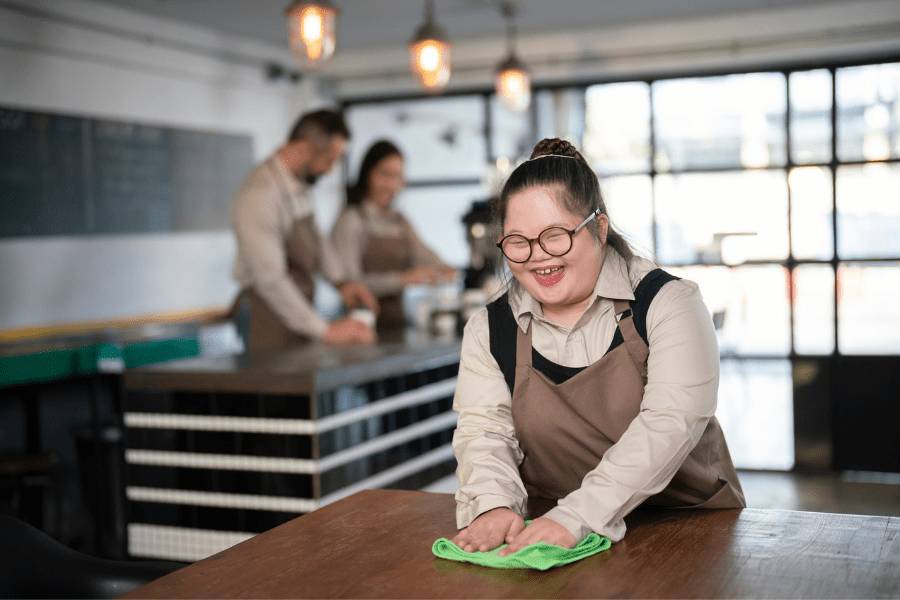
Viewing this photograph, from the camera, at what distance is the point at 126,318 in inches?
202

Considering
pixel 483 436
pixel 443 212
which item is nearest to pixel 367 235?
pixel 443 212

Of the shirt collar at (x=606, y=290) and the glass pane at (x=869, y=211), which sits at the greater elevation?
the glass pane at (x=869, y=211)

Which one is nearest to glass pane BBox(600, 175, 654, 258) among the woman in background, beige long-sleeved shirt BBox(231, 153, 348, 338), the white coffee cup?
the woman in background

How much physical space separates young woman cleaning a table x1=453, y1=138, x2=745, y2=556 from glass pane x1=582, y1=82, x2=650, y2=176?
179 inches

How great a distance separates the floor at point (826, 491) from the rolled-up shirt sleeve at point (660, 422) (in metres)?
3.30

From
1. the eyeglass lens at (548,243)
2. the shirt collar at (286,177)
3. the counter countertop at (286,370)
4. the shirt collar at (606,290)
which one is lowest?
the counter countertop at (286,370)

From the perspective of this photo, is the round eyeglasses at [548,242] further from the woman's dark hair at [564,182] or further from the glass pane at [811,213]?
the glass pane at [811,213]

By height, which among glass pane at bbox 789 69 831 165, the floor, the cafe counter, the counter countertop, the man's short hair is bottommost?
the floor

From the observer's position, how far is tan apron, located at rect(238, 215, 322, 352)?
3.67 metres

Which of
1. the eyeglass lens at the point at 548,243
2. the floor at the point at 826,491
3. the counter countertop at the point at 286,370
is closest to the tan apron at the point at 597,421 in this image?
the eyeglass lens at the point at 548,243

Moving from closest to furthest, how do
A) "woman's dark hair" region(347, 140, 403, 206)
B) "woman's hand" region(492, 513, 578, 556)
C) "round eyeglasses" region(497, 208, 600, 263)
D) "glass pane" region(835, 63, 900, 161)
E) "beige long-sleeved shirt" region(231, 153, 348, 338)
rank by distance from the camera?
1. "woman's hand" region(492, 513, 578, 556)
2. "round eyeglasses" region(497, 208, 600, 263)
3. "beige long-sleeved shirt" region(231, 153, 348, 338)
4. "woman's dark hair" region(347, 140, 403, 206)
5. "glass pane" region(835, 63, 900, 161)

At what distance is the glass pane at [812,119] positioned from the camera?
5566 millimetres

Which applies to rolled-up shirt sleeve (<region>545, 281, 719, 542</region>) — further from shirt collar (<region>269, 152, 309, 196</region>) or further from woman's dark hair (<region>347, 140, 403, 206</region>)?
woman's dark hair (<region>347, 140, 403, 206</region>)

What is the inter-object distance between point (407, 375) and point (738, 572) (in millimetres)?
2149
